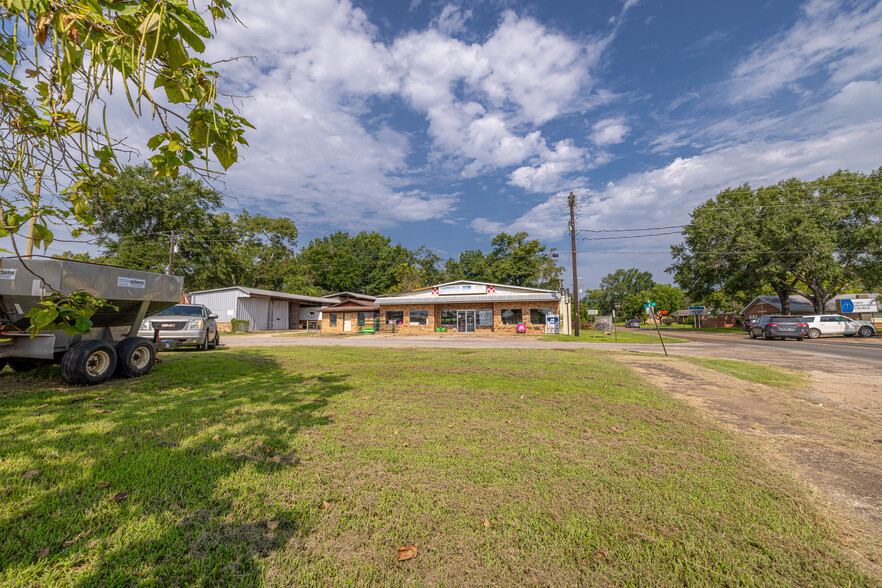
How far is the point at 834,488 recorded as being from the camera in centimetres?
288

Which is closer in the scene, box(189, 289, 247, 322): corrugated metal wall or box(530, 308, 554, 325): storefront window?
box(530, 308, 554, 325): storefront window

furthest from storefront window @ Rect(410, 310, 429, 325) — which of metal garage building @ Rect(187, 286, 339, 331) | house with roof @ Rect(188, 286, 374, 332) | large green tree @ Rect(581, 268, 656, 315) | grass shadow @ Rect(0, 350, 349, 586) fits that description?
large green tree @ Rect(581, 268, 656, 315)

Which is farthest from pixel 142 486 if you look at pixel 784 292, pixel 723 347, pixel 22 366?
pixel 784 292

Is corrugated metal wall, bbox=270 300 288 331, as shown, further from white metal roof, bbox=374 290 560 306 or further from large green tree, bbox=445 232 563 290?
large green tree, bbox=445 232 563 290

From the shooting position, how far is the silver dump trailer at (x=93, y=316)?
4.98 metres

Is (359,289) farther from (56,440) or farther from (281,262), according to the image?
Result: (56,440)

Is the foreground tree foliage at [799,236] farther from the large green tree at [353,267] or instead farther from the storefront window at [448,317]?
the large green tree at [353,267]

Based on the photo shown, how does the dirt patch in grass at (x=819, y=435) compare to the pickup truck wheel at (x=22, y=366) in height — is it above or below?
below

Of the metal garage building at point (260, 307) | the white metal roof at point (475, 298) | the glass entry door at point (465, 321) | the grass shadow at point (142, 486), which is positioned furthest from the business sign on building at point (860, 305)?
the metal garage building at point (260, 307)

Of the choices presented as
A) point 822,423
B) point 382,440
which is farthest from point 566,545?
point 822,423

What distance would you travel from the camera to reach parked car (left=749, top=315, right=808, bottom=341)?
24.0 meters

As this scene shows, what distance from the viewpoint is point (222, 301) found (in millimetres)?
34844

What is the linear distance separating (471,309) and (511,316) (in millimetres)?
3578

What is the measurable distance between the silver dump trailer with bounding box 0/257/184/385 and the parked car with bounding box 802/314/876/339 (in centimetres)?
3834
